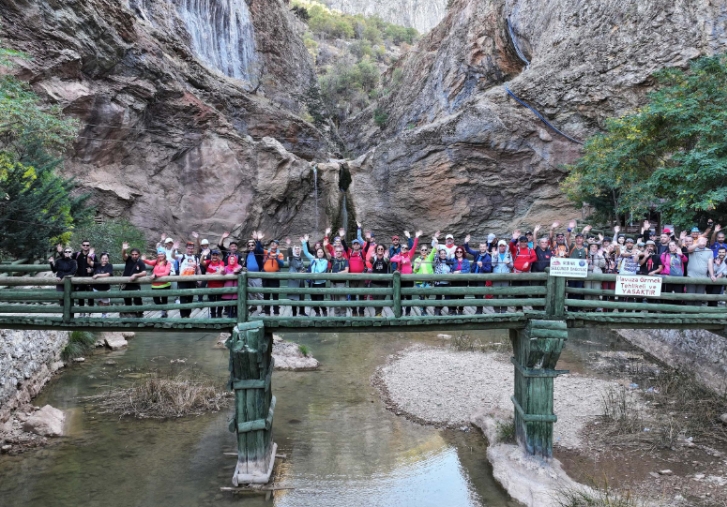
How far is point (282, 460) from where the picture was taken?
9344 millimetres

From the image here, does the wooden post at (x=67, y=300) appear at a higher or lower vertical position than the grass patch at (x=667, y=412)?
higher

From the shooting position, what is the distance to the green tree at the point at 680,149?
1315cm

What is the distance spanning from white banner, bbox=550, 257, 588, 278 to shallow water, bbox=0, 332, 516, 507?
374cm

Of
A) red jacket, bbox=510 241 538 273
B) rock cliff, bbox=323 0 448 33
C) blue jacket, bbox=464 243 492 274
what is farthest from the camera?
rock cliff, bbox=323 0 448 33

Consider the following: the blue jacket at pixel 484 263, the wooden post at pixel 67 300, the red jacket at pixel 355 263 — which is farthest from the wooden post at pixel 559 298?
the wooden post at pixel 67 300

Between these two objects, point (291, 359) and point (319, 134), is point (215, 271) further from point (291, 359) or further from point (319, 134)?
point (319, 134)

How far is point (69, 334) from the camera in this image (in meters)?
14.5

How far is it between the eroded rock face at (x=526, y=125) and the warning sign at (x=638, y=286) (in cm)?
1942

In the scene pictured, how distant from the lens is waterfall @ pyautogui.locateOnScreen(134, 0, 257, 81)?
3406 centimetres

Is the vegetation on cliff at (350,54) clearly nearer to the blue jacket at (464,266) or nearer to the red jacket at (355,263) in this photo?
the blue jacket at (464,266)

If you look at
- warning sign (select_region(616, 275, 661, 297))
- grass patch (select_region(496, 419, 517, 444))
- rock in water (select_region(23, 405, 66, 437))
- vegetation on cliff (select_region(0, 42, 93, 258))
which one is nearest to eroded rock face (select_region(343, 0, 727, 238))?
vegetation on cliff (select_region(0, 42, 93, 258))

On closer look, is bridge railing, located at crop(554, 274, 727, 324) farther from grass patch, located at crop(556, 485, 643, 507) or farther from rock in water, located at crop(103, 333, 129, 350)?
rock in water, located at crop(103, 333, 129, 350)

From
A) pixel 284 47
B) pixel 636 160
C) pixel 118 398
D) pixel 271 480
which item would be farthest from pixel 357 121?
pixel 271 480

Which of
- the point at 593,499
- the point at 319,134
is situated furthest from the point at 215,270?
the point at 319,134
